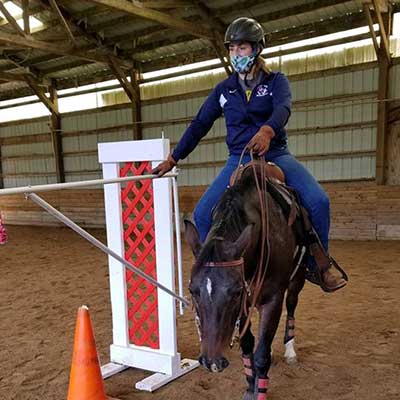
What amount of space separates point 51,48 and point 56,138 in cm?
445

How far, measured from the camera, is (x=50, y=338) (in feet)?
11.9

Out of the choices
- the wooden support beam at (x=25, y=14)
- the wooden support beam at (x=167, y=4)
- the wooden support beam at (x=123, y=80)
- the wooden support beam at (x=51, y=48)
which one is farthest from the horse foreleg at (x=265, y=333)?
the wooden support beam at (x=123, y=80)

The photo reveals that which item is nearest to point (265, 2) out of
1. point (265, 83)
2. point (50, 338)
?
point (265, 83)

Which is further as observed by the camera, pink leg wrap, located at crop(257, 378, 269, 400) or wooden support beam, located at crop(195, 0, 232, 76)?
wooden support beam, located at crop(195, 0, 232, 76)

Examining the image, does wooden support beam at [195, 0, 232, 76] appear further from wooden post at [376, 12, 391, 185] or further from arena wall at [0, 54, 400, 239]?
wooden post at [376, 12, 391, 185]

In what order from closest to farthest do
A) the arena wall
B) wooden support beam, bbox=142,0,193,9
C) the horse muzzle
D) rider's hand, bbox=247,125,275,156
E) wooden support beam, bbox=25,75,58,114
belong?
the horse muzzle, rider's hand, bbox=247,125,275,156, wooden support beam, bbox=142,0,193,9, the arena wall, wooden support beam, bbox=25,75,58,114

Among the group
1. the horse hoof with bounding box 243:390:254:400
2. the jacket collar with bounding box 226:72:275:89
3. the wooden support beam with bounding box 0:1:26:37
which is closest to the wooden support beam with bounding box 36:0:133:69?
the wooden support beam with bounding box 0:1:26:37

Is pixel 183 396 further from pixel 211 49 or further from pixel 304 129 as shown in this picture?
pixel 211 49

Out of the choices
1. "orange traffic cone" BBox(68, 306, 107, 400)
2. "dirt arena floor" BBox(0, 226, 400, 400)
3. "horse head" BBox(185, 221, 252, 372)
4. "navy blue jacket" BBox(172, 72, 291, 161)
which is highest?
"navy blue jacket" BBox(172, 72, 291, 161)

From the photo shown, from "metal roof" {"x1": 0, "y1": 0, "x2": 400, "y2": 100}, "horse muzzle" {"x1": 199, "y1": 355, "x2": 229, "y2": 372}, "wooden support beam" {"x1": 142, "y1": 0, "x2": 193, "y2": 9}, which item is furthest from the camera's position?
"metal roof" {"x1": 0, "y1": 0, "x2": 400, "y2": 100}

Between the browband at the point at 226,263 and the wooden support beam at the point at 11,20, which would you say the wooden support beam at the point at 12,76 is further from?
the browband at the point at 226,263

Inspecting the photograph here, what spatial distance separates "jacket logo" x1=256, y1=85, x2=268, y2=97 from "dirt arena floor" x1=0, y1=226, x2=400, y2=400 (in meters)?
1.85

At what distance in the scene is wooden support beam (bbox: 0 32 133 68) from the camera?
8078mm

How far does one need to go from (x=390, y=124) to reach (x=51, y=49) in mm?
7454
